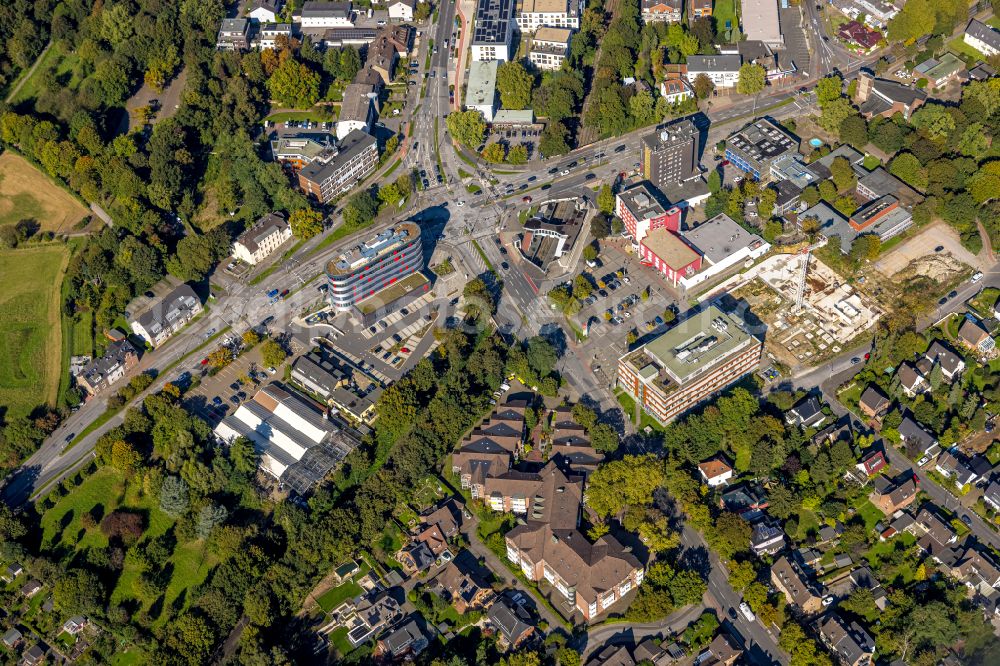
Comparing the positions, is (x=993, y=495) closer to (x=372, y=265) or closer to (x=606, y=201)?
(x=606, y=201)

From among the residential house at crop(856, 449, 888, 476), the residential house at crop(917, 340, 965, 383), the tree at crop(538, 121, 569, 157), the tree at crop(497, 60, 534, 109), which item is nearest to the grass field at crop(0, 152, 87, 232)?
the tree at crop(497, 60, 534, 109)

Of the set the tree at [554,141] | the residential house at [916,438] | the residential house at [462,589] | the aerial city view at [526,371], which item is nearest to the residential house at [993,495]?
the aerial city view at [526,371]

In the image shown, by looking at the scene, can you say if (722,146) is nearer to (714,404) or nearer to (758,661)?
(714,404)

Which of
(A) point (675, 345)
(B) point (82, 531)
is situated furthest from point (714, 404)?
(B) point (82, 531)

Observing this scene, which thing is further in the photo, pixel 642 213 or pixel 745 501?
pixel 642 213

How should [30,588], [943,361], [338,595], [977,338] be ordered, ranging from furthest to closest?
1. [977,338]
2. [943,361]
3. [30,588]
4. [338,595]

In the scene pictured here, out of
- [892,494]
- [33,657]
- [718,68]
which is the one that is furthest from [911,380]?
[33,657]
